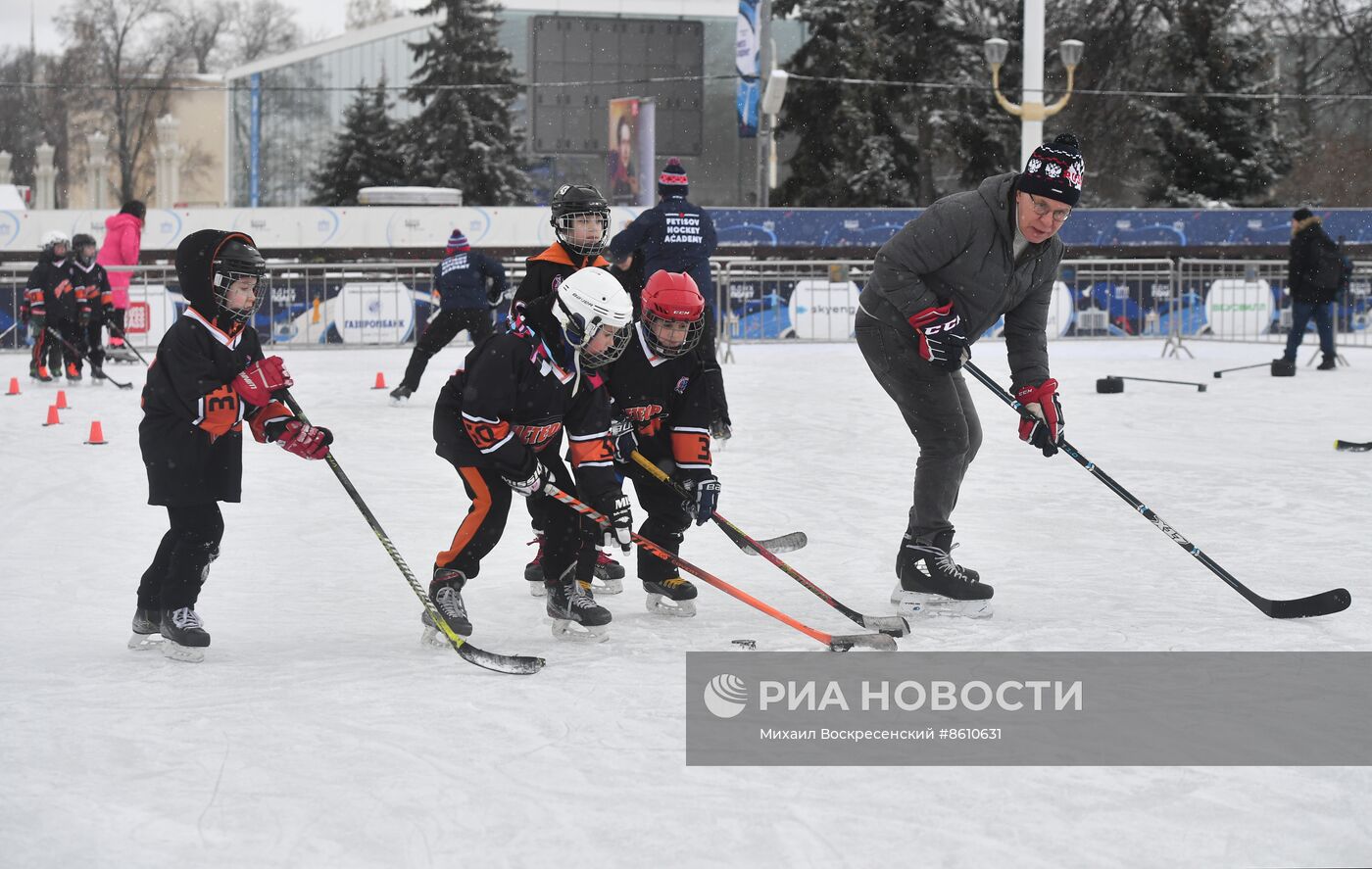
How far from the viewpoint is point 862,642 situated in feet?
14.1

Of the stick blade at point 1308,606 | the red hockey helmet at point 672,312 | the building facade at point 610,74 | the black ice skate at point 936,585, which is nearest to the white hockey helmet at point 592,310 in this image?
the red hockey helmet at point 672,312

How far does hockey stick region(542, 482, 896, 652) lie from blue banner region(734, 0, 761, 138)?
24361mm

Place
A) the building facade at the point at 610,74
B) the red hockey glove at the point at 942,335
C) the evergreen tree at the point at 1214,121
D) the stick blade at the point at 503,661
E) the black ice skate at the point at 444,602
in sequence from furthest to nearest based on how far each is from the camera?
the building facade at the point at 610,74 < the evergreen tree at the point at 1214,121 < the red hockey glove at the point at 942,335 < the black ice skate at the point at 444,602 < the stick blade at the point at 503,661

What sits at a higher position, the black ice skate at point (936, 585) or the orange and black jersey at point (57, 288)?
the orange and black jersey at point (57, 288)

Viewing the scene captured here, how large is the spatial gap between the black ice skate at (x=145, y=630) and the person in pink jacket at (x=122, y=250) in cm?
1189

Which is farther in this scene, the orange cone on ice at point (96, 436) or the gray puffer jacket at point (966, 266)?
the orange cone on ice at point (96, 436)

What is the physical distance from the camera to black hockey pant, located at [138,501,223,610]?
14.2 feet

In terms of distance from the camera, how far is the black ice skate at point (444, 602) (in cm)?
440

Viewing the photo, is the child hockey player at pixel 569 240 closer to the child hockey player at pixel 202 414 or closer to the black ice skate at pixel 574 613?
the black ice skate at pixel 574 613

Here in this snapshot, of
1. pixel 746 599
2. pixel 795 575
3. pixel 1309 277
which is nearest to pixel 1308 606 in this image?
pixel 795 575

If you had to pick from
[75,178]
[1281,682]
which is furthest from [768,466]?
[75,178]

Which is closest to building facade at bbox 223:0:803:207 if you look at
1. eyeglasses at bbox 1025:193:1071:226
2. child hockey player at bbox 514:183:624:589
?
child hockey player at bbox 514:183:624:589

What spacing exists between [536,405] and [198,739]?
1347 millimetres

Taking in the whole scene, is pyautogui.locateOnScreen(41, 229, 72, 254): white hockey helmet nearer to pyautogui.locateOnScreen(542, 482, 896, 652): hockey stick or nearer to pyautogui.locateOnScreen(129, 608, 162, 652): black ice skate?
pyautogui.locateOnScreen(129, 608, 162, 652): black ice skate
